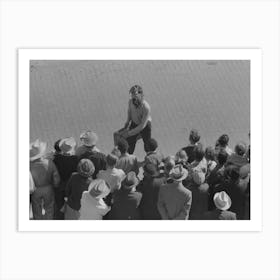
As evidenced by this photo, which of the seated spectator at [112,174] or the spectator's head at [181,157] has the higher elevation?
the spectator's head at [181,157]

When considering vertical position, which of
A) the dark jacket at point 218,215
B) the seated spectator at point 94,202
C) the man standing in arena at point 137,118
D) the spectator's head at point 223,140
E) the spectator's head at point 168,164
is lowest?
the dark jacket at point 218,215

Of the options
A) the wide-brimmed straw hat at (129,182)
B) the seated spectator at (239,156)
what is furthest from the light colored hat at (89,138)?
the seated spectator at (239,156)

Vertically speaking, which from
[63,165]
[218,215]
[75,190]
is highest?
[63,165]

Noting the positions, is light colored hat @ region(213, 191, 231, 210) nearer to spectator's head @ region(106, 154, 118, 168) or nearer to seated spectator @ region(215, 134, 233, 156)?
seated spectator @ region(215, 134, 233, 156)

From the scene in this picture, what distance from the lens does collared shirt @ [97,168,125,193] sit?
5207 millimetres

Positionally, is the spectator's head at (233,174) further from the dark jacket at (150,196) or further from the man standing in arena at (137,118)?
the man standing in arena at (137,118)

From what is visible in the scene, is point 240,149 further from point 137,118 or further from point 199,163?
point 137,118

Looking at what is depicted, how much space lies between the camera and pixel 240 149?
5.17m

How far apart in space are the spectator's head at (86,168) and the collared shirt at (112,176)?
77 millimetres

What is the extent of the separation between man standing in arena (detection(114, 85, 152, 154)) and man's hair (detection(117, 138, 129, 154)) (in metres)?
0.04

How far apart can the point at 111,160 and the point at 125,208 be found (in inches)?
16.7

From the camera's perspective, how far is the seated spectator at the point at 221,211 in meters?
5.16

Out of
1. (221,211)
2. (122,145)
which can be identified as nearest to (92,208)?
(122,145)
